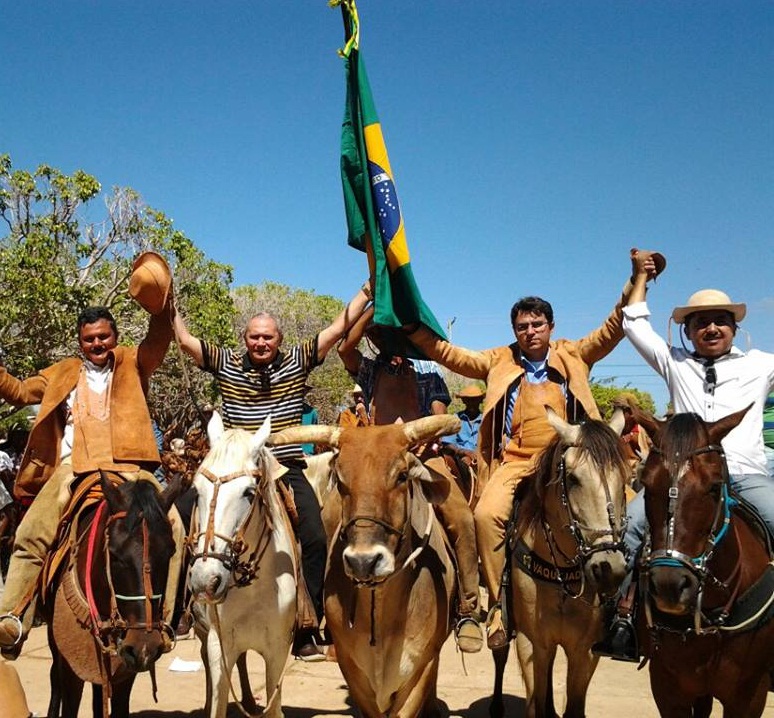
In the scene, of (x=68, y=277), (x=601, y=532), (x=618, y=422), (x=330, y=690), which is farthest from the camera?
(x=68, y=277)

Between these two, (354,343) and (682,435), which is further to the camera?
(354,343)

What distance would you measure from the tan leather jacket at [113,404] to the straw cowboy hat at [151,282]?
0.65ft

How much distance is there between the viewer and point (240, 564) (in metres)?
4.44

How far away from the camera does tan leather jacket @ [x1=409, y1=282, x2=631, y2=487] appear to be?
18.3ft

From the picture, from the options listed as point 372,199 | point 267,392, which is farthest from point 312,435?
point 372,199

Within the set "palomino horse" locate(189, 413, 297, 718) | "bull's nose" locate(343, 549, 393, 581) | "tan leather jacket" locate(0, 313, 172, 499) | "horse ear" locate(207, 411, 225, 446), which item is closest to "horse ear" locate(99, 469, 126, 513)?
"palomino horse" locate(189, 413, 297, 718)

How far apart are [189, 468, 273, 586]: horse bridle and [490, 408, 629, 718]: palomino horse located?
1741mm

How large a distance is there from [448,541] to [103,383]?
276 centimetres

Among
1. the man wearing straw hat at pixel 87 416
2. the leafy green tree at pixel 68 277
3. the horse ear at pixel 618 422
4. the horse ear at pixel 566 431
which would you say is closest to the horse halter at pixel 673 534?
the horse ear at pixel 566 431

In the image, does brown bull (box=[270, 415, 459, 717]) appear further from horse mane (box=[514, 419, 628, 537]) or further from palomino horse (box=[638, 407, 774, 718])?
palomino horse (box=[638, 407, 774, 718])

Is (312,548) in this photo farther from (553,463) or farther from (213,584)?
(553,463)

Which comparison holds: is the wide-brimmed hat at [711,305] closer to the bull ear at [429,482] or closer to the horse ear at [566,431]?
the horse ear at [566,431]

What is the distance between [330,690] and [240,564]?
3.09 m

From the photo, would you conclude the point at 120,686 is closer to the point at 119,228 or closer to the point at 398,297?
the point at 398,297
